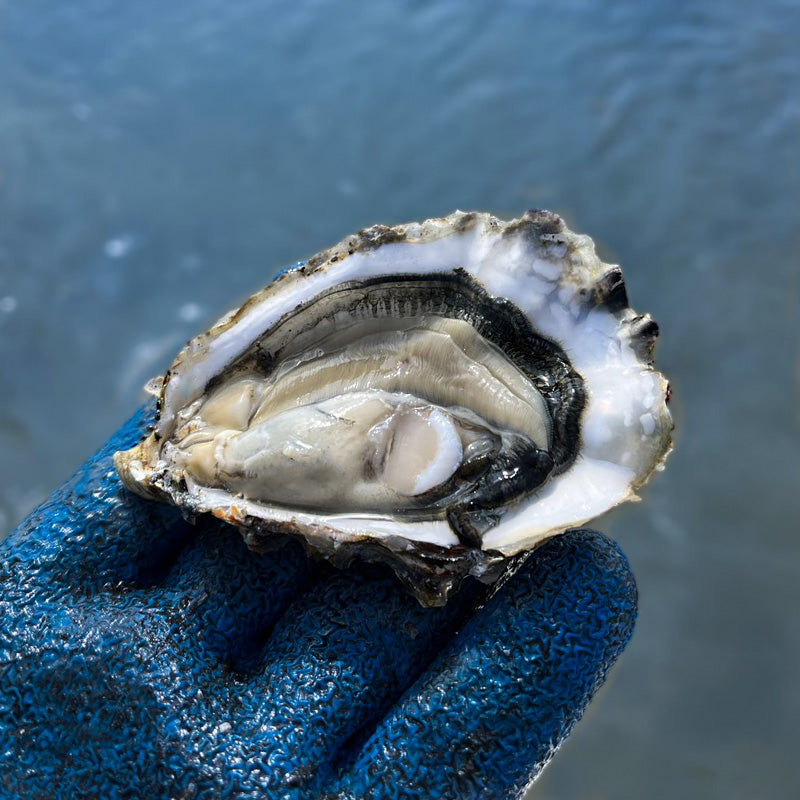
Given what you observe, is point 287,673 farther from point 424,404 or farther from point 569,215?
point 569,215

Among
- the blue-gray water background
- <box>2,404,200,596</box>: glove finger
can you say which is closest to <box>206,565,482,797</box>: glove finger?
<box>2,404,200,596</box>: glove finger

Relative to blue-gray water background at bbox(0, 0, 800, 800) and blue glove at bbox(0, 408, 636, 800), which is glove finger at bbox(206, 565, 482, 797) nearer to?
→ blue glove at bbox(0, 408, 636, 800)

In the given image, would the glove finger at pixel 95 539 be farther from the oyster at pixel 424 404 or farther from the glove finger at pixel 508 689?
the glove finger at pixel 508 689

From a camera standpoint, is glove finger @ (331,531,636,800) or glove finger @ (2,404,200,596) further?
glove finger @ (2,404,200,596)

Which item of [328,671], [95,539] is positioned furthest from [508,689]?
[95,539]

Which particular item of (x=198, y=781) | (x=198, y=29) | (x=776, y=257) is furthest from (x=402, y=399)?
(x=198, y=29)

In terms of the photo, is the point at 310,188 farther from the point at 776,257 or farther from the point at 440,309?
the point at 440,309
